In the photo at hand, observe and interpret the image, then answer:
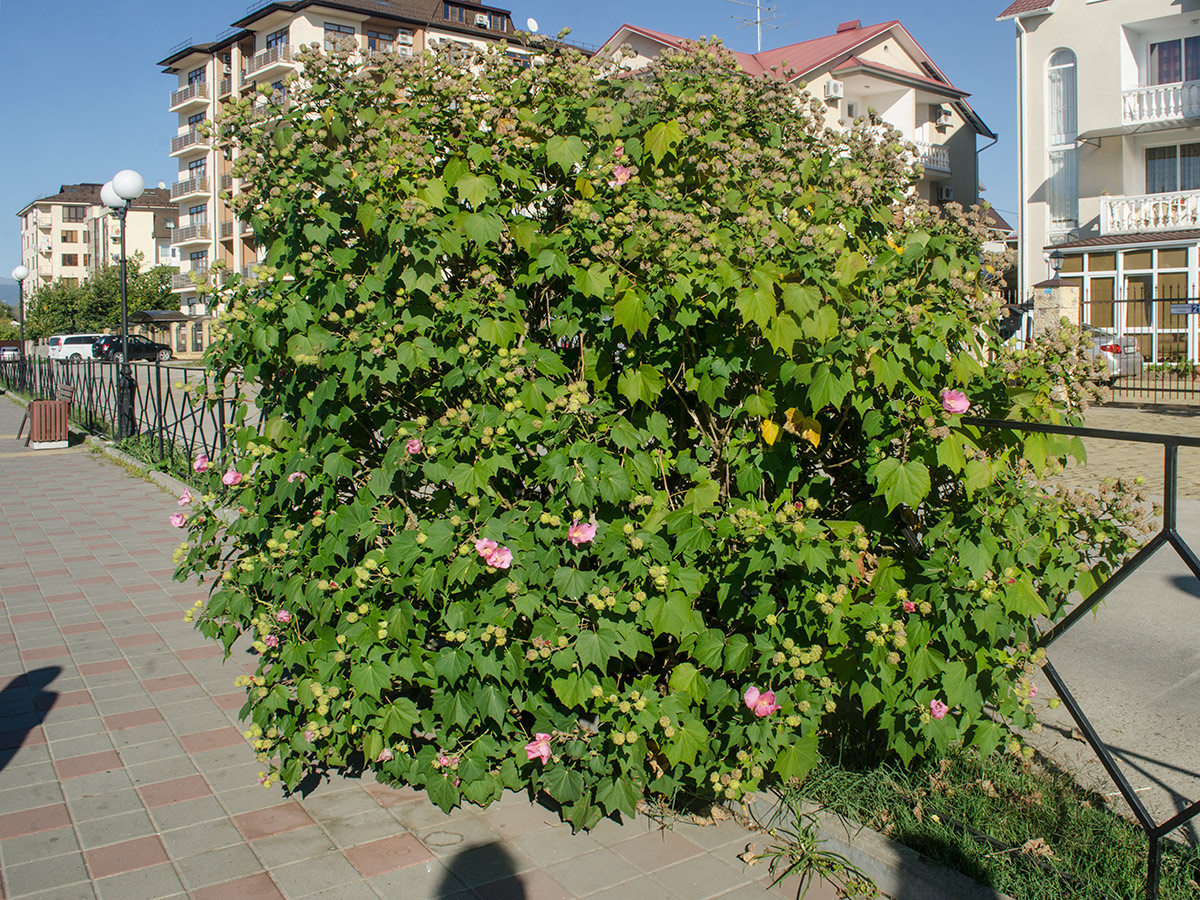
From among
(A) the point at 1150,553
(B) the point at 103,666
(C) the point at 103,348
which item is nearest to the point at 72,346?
(C) the point at 103,348

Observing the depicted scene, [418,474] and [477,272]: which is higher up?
[477,272]

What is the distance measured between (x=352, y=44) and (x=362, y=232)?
0.66 meters

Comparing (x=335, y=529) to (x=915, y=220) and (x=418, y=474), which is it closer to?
(x=418, y=474)

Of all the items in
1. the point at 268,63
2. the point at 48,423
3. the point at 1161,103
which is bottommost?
the point at 48,423

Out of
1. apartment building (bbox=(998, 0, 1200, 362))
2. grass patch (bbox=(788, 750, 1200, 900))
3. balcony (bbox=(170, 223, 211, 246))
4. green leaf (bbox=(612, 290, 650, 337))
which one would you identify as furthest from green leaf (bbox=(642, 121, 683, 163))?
balcony (bbox=(170, 223, 211, 246))

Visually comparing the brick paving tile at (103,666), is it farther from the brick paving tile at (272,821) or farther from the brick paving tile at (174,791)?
the brick paving tile at (272,821)

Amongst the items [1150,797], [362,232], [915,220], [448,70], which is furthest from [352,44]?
[1150,797]

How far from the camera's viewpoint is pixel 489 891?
3.14 metres

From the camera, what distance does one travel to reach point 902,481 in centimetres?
295

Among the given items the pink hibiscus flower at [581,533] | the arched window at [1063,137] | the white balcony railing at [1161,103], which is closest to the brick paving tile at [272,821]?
the pink hibiscus flower at [581,533]

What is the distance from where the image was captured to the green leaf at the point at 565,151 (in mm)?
3461

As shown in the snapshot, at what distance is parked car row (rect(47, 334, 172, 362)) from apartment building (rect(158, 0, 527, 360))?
9.14 ft

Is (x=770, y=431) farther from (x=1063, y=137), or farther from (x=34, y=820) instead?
(x=1063, y=137)

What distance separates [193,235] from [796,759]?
7298 cm
